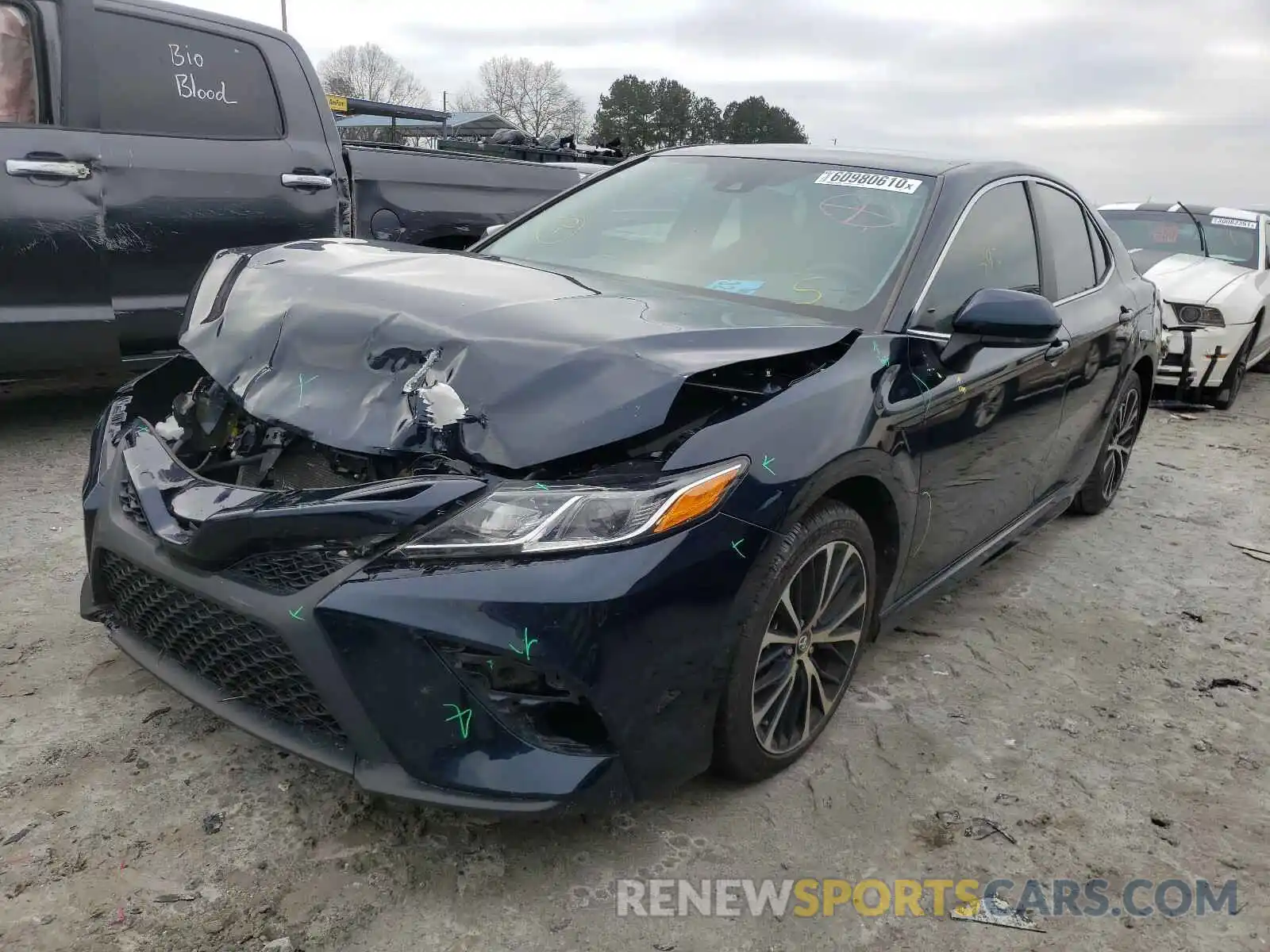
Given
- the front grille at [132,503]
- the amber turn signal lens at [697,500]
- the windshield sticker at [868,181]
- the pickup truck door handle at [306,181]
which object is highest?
the windshield sticker at [868,181]

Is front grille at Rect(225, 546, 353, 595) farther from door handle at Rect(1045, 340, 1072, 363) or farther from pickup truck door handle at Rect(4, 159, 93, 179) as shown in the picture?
pickup truck door handle at Rect(4, 159, 93, 179)

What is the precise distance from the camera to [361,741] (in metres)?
1.88

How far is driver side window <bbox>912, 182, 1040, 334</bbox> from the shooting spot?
111 inches

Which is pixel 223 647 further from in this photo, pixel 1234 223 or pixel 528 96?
pixel 528 96

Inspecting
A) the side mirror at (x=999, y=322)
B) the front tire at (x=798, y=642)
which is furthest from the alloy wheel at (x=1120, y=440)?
the front tire at (x=798, y=642)

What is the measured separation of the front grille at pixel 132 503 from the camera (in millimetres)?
2193

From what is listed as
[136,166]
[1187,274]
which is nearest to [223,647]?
[136,166]

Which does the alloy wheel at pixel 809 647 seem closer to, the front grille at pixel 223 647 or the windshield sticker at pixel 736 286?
the windshield sticker at pixel 736 286

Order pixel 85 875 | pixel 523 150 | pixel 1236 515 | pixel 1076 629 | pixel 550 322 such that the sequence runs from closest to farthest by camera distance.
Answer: pixel 85 875, pixel 550 322, pixel 1076 629, pixel 1236 515, pixel 523 150

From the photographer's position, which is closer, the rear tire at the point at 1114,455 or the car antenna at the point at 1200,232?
the rear tire at the point at 1114,455

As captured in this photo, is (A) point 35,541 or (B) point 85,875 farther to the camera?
(A) point 35,541

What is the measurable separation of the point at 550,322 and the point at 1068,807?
5.91 feet

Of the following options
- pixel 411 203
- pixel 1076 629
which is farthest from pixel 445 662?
pixel 411 203

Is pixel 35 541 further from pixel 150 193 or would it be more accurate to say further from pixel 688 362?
pixel 688 362
